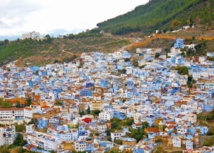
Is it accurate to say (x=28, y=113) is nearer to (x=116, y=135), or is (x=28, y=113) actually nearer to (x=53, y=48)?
(x=116, y=135)

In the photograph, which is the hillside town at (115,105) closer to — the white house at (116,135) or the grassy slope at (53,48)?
the white house at (116,135)

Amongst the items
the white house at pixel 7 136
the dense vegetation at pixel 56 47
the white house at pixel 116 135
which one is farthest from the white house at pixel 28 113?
the dense vegetation at pixel 56 47

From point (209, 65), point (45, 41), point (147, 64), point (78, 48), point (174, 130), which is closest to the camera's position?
point (174, 130)

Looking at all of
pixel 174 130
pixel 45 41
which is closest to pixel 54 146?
pixel 174 130

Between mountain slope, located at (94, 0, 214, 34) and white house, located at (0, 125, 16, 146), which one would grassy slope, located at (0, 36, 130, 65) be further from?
white house, located at (0, 125, 16, 146)

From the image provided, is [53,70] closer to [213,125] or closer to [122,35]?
[122,35]

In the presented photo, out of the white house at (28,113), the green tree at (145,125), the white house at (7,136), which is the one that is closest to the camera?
the green tree at (145,125)
